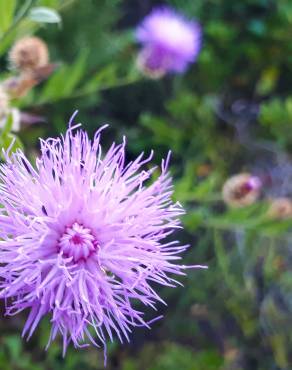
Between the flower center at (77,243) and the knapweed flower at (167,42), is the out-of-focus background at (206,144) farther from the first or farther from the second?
the flower center at (77,243)

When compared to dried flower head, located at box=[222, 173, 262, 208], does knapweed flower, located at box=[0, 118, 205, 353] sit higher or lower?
lower

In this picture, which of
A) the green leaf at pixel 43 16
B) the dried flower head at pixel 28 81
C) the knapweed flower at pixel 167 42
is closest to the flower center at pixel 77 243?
the green leaf at pixel 43 16

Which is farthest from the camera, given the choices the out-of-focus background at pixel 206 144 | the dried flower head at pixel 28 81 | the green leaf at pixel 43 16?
the out-of-focus background at pixel 206 144

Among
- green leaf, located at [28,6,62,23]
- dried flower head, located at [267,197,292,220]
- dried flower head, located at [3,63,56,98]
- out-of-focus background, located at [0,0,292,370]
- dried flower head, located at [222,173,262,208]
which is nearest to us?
green leaf, located at [28,6,62,23]

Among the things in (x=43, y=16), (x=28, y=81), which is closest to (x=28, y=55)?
(x=28, y=81)

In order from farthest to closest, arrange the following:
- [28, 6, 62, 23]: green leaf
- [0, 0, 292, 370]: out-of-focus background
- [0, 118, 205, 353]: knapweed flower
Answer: [0, 0, 292, 370]: out-of-focus background
[28, 6, 62, 23]: green leaf
[0, 118, 205, 353]: knapweed flower

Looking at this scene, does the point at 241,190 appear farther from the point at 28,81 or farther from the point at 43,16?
the point at 43,16

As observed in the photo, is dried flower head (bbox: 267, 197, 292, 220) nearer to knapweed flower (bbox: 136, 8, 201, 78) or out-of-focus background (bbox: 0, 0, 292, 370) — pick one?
out-of-focus background (bbox: 0, 0, 292, 370)

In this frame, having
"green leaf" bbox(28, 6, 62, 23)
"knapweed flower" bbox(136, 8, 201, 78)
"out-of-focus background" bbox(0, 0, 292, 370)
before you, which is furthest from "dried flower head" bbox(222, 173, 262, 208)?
"green leaf" bbox(28, 6, 62, 23)
